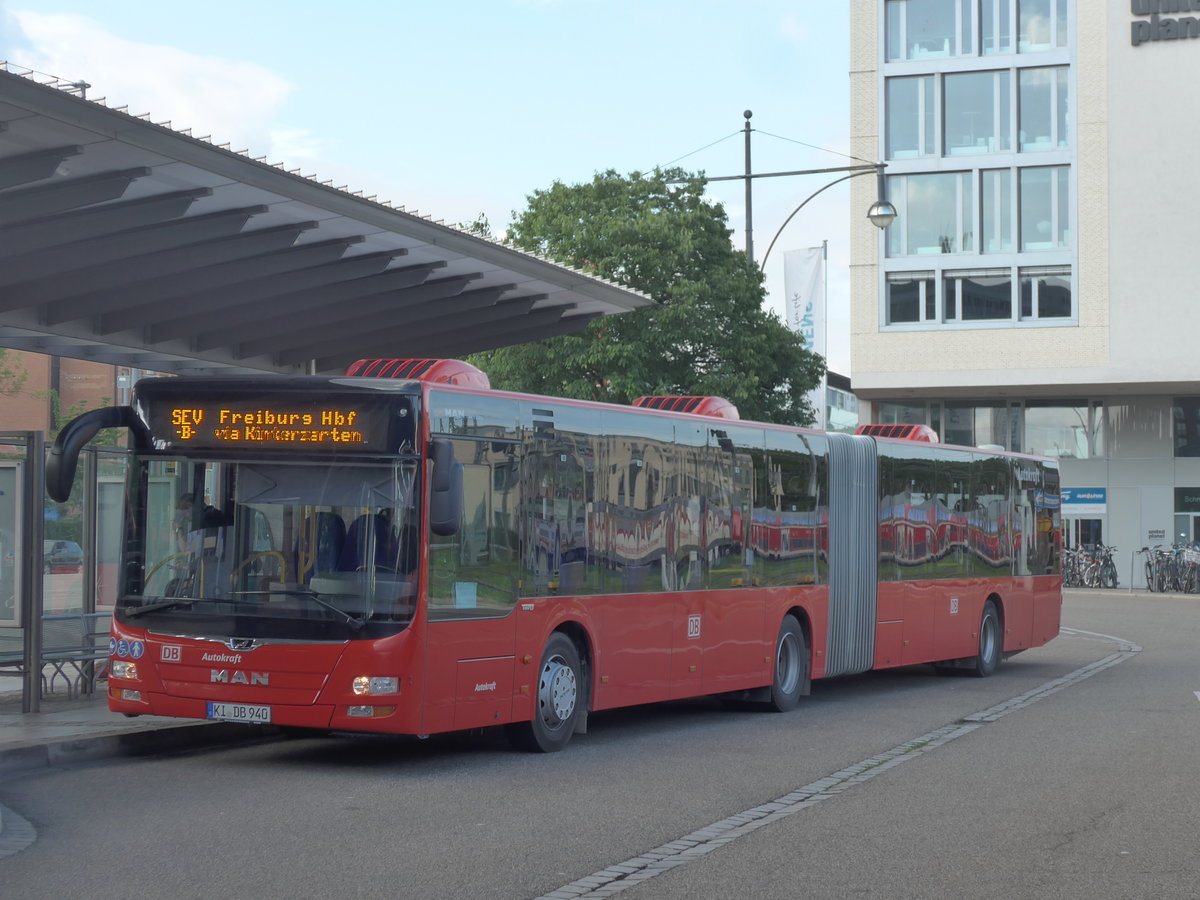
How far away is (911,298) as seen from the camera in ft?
167

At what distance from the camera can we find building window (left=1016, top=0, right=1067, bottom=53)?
49.8 metres

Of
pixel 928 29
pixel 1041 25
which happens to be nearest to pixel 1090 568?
pixel 1041 25

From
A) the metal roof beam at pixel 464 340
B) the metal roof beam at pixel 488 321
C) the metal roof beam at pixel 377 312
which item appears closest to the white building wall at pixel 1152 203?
the metal roof beam at pixel 464 340

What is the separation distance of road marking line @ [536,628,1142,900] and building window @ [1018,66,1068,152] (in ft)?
120

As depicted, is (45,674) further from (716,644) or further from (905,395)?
(905,395)

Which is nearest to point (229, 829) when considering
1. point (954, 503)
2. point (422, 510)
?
point (422, 510)

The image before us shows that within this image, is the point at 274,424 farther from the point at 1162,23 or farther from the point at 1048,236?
the point at 1162,23

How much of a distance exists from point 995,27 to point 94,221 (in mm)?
42686

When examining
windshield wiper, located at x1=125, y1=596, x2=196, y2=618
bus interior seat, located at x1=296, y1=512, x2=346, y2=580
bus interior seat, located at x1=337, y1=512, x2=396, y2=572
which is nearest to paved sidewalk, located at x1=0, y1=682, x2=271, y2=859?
windshield wiper, located at x1=125, y1=596, x2=196, y2=618

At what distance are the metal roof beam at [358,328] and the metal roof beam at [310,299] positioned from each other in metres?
0.75

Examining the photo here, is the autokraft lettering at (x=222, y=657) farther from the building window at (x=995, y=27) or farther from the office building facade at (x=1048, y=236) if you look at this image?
the building window at (x=995, y=27)

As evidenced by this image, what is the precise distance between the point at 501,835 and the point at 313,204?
5619mm

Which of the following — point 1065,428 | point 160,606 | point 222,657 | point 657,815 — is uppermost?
point 1065,428

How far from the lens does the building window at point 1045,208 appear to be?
163 feet
